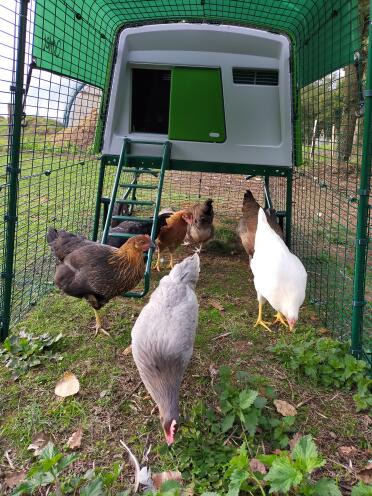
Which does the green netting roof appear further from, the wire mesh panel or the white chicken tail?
the white chicken tail

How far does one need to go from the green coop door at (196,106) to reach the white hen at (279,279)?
1502 mm

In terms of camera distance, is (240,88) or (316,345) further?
(240,88)

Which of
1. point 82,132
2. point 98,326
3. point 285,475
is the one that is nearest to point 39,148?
point 82,132

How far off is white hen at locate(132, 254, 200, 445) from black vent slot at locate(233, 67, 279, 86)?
8.56ft

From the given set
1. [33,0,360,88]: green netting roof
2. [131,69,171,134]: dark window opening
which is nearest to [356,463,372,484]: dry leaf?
[33,0,360,88]: green netting roof

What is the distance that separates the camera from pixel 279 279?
3.04m

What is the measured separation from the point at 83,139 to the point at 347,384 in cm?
367

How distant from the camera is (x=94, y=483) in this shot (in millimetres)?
1657

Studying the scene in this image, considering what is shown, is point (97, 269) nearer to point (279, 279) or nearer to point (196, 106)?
point (279, 279)

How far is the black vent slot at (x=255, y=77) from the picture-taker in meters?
4.26

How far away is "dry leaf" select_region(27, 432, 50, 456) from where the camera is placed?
202cm

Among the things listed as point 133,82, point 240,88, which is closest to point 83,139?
point 133,82

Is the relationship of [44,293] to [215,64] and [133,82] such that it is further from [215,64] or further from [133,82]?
[215,64]

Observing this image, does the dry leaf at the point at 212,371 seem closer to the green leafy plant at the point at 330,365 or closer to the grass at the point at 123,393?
the grass at the point at 123,393
